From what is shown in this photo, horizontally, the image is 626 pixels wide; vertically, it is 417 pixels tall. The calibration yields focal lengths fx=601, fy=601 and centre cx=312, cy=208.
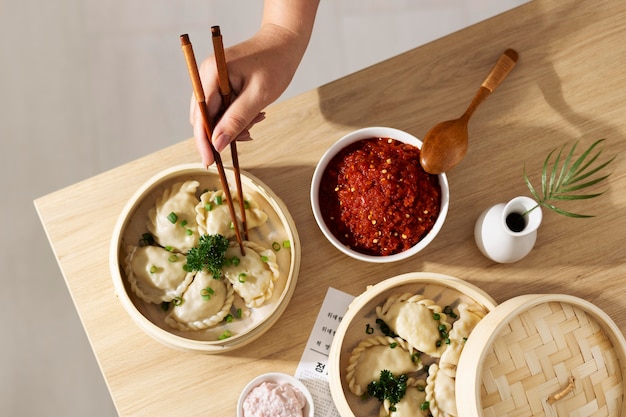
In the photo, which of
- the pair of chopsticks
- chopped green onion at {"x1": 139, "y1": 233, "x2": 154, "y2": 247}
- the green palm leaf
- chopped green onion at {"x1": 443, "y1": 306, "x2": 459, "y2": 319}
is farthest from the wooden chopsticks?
the green palm leaf

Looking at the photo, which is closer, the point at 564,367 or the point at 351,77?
the point at 564,367

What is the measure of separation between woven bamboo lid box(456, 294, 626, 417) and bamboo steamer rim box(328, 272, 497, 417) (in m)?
0.12

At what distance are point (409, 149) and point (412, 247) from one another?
0.34 meters

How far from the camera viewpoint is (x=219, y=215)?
211 cm

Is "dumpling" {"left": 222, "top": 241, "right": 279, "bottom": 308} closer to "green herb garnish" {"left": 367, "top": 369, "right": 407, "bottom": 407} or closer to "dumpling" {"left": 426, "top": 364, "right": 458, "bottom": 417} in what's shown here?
"green herb garnish" {"left": 367, "top": 369, "right": 407, "bottom": 407}

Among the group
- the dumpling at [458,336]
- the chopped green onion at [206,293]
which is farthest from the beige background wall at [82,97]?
the dumpling at [458,336]

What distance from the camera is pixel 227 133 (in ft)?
A: 6.21

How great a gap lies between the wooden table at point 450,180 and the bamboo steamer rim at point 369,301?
14cm

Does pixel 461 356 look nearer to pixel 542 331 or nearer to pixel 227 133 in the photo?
pixel 542 331

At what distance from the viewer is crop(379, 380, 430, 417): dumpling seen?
6.39 ft

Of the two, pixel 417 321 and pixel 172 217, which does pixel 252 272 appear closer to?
pixel 172 217

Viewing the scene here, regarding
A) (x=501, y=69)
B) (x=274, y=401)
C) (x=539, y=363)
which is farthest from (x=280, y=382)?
(x=501, y=69)

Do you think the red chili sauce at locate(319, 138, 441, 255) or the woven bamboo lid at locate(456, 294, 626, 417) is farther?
the red chili sauce at locate(319, 138, 441, 255)

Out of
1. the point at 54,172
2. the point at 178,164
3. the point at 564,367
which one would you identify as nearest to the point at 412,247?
the point at 564,367
